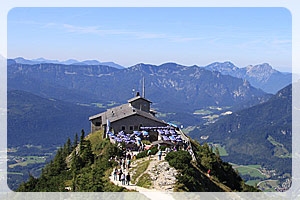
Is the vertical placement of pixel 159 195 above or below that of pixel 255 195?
above

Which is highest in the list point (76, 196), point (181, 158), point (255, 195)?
point (181, 158)

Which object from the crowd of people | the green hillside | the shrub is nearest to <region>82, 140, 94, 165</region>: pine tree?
the green hillside

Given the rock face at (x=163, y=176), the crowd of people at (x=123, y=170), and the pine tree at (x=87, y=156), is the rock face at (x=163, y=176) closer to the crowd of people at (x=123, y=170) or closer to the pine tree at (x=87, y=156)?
the crowd of people at (x=123, y=170)

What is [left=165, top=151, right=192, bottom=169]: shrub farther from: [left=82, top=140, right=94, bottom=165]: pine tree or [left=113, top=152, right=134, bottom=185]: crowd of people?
[left=82, top=140, right=94, bottom=165]: pine tree

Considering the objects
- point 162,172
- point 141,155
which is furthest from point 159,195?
point 141,155

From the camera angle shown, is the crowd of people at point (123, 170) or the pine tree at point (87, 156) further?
the pine tree at point (87, 156)

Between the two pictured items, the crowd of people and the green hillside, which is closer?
the green hillside

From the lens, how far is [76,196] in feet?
105

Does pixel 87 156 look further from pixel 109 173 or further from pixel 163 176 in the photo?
pixel 163 176

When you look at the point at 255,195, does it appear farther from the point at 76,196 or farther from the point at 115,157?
the point at 76,196

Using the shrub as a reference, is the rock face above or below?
below

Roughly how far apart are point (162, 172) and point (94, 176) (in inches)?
251

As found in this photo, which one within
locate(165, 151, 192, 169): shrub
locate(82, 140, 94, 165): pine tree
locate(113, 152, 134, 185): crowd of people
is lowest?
locate(82, 140, 94, 165): pine tree

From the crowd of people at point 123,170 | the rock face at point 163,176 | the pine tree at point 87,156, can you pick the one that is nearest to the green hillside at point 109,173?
the pine tree at point 87,156
